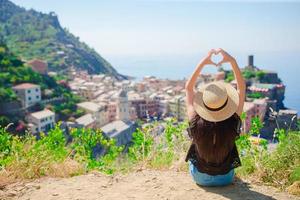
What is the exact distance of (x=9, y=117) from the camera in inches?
1003

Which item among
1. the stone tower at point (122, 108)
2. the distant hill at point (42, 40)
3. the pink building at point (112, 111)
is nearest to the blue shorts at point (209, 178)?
the stone tower at point (122, 108)

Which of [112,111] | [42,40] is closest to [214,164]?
[112,111]

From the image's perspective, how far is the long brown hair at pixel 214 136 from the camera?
8.64 ft

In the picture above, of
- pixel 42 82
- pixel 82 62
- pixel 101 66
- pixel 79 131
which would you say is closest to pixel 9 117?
pixel 42 82

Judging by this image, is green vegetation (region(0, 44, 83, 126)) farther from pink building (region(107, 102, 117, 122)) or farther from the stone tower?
the stone tower

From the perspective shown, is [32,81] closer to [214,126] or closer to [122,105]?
[122,105]

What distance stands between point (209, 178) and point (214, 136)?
416 millimetres

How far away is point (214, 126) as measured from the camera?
2625 mm

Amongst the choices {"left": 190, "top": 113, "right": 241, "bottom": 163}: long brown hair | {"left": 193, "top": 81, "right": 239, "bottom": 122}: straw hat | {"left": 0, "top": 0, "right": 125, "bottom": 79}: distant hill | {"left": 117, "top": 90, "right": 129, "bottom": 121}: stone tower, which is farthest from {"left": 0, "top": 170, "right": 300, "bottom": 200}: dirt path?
{"left": 0, "top": 0, "right": 125, "bottom": 79}: distant hill

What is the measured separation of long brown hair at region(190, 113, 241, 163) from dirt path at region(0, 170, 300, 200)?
0.32m

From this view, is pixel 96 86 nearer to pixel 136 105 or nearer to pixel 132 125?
pixel 136 105

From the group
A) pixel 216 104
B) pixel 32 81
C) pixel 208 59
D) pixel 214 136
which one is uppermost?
pixel 208 59

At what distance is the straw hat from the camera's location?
260 centimetres

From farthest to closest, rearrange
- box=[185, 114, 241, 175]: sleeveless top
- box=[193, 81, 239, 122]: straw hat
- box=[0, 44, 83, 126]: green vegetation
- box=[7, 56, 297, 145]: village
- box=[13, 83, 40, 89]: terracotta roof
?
box=[0, 44, 83, 126]: green vegetation → box=[13, 83, 40, 89]: terracotta roof → box=[7, 56, 297, 145]: village → box=[185, 114, 241, 175]: sleeveless top → box=[193, 81, 239, 122]: straw hat
